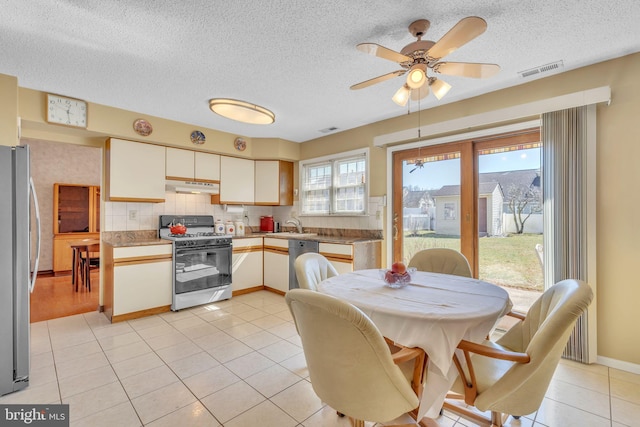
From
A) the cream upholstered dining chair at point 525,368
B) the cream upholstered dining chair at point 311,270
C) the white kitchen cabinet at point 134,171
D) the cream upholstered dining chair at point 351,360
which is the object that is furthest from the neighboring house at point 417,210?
the white kitchen cabinet at point 134,171

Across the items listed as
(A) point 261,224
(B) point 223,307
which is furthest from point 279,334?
(A) point 261,224

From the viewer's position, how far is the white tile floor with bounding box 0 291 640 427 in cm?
179

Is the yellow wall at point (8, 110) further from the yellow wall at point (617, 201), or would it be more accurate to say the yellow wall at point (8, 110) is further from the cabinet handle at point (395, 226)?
the yellow wall at point (617, 201)

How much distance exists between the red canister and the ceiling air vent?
3.98 m

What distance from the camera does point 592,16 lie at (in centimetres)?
184

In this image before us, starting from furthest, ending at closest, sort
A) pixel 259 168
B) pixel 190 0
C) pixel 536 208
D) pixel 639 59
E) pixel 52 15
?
pixel 259 168
pixel 536 208
pixel 639 59
pixel 52 15
pixel 190 0

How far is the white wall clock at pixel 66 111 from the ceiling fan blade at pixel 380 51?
10.3 feet

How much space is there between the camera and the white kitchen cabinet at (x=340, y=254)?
362 cm

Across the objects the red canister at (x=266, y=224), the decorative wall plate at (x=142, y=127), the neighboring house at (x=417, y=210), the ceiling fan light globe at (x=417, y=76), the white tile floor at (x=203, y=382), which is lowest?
the white tile floor at (x=203, y=382)

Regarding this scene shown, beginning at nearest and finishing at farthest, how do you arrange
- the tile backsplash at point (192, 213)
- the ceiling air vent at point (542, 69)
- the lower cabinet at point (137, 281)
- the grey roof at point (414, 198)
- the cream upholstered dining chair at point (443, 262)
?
the ceiling air vent at point (542, 69) → the cream upholstered dining chair at point (443, 262) → the lower cabinet at point (137, 281) → the grey roof at point (414, 198) → the tile backsplash at point (192, 213)

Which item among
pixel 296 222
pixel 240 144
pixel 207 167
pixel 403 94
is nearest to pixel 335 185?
pixel 296 222

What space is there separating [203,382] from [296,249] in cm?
218

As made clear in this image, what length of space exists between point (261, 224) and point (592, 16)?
461 centimetres

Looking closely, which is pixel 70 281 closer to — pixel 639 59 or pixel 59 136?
pixel 59 136
